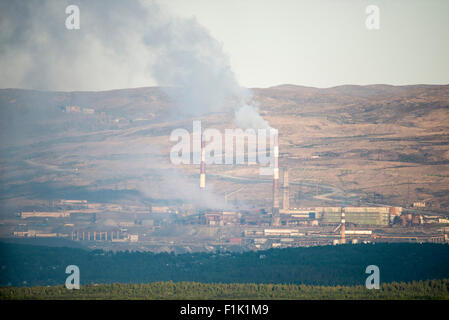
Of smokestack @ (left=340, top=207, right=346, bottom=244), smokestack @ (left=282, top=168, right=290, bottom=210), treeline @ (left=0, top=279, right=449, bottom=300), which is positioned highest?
smokestack @ (left=282, top=168, right=290, bottom=210)

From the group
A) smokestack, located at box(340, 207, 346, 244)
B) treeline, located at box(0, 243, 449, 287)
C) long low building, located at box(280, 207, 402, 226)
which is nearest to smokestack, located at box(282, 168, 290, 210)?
long low building, located at box(280, 207, 402, 226)

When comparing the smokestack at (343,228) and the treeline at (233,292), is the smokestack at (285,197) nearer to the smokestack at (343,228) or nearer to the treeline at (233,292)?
the smokestack at (343,228)

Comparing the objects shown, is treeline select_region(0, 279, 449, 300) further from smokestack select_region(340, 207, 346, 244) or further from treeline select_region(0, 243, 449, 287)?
smokestack select_region(340, 207, 346, 244)
